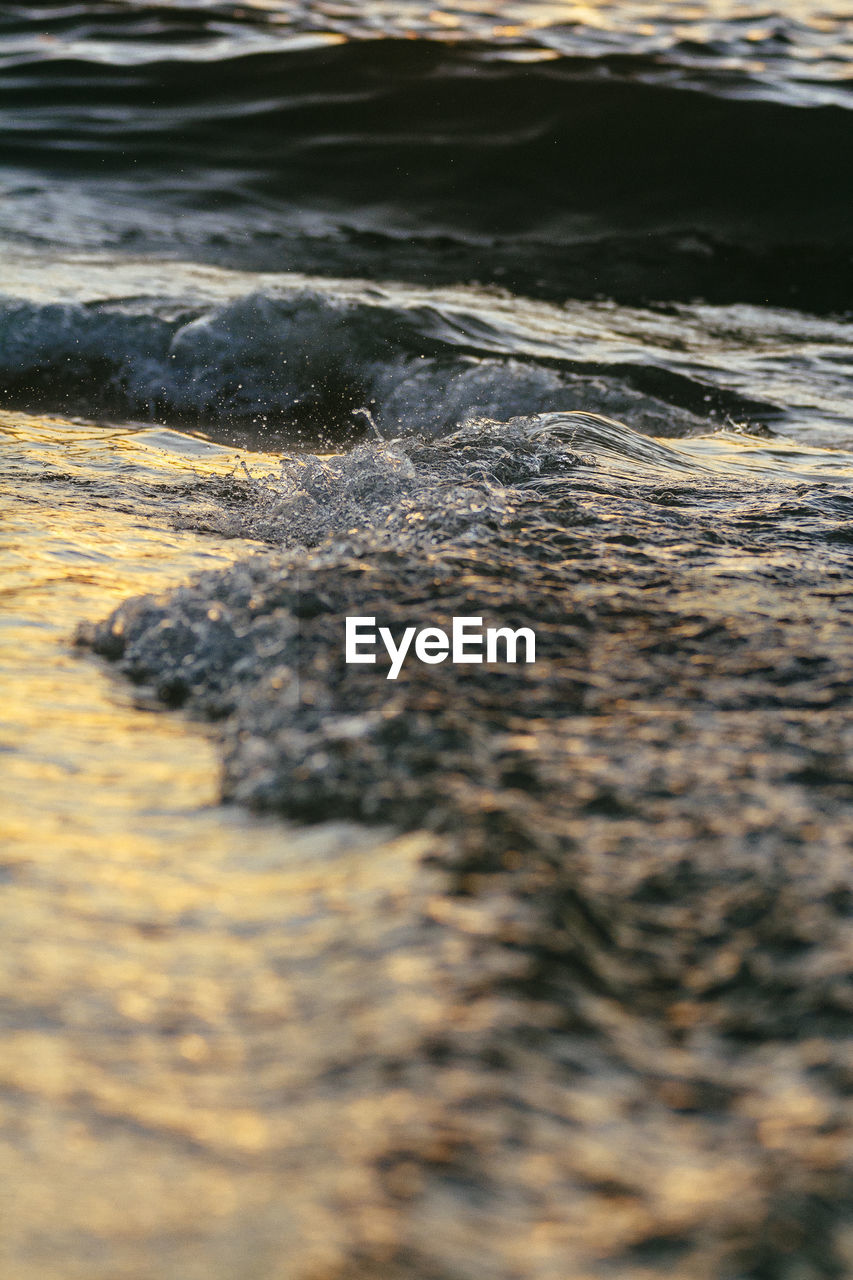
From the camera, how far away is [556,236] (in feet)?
20.8

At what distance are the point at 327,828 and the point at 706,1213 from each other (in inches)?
23.2

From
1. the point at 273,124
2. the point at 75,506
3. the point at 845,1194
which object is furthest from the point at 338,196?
the point at 845,1194

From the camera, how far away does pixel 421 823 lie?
1.29 metres

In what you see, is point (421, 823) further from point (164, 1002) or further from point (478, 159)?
point (478, 159)

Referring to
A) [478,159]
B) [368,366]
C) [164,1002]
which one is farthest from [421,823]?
[478,159]

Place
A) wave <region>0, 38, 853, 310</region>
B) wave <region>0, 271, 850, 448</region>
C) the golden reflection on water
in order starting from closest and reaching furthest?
the golden reflection on water < wave <region>0, 271, 850, 448</region> < wave <region>0, 38, 853, 310</region>

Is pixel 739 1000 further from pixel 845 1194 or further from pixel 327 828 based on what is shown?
pixel 327 828

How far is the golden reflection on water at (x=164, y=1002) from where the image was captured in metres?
0.85

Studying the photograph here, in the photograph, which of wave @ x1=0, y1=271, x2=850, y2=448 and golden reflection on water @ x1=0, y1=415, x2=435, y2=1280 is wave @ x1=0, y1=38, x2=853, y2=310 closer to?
wave @ x1=0, y1=271, x2=850, y2=448

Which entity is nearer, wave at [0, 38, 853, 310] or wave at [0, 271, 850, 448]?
wave at [0, 271, 850, 448]

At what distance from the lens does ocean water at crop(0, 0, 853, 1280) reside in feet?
2.88

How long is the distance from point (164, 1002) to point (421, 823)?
36 cm

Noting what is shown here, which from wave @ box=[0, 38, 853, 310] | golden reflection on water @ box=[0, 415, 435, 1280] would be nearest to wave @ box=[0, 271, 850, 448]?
wave @ box=[0, 38, 853, 310]

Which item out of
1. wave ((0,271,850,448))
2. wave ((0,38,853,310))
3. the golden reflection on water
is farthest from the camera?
wave ((0,38,853,310))
